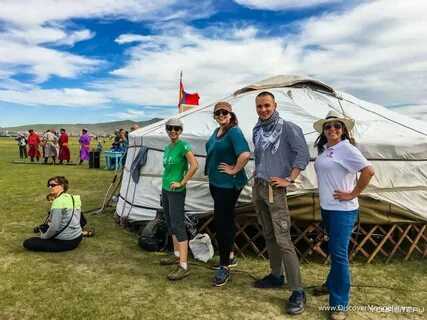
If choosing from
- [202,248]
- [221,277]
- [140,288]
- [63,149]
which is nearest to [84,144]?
[63,149]

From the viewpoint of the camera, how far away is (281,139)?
124 inches

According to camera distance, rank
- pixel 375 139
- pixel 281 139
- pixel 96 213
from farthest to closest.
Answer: pixel 96 213 < pixel 375 139 < pixel 281 139

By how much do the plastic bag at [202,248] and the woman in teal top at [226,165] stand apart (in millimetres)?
798

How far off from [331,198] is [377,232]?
222cm

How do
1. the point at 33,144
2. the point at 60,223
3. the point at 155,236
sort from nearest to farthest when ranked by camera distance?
1. the point at 60,223
2. the point at 155,236
3. the point at 33,144

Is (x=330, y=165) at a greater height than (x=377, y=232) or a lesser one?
greater

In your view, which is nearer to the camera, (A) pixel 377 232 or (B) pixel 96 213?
(A) pixel 377 232

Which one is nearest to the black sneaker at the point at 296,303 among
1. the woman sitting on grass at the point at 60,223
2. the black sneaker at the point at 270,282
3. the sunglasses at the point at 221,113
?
the black sneaker at the point at 270,282

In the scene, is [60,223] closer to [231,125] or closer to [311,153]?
[231,125]

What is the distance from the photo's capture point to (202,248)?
14.6 ft

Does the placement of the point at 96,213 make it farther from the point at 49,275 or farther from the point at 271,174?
the point at 271,174

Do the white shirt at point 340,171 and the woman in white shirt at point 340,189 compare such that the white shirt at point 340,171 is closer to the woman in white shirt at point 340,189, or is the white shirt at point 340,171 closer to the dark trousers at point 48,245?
the woman in white shirt at point 340,189

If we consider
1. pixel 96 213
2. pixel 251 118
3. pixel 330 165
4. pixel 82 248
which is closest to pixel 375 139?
pixel 251 118

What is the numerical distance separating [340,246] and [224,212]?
1.10 m
